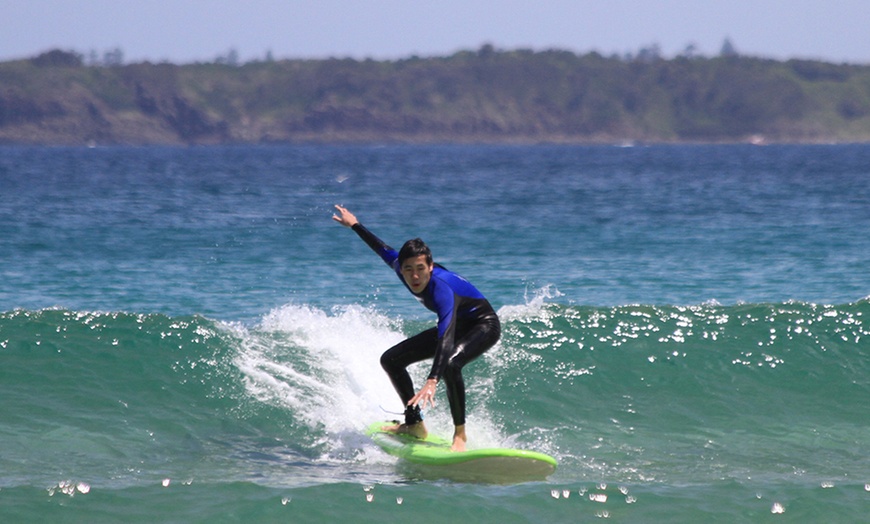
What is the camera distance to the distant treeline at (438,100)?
556 feet

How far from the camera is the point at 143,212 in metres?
31.5

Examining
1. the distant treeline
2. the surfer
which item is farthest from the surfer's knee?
the distant treeline

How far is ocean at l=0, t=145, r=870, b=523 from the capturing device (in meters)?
7.32

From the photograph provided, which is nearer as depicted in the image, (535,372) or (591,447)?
(591,447)

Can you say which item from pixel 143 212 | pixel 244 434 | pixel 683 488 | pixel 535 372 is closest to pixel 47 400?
pixel 244 434

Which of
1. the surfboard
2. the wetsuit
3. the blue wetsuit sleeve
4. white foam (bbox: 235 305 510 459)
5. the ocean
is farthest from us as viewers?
white foam (bbox: 235 305 510 459)

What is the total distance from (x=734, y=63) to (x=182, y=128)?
9170 cm

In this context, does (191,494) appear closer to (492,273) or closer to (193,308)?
(193,308)

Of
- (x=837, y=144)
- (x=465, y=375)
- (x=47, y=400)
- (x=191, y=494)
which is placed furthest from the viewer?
(x=837, y=144)

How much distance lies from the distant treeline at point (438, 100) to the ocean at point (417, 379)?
153615 millimetres

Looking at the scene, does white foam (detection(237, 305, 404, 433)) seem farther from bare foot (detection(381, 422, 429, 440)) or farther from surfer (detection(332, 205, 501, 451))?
surfer (detection(332, 205, 501, 451))

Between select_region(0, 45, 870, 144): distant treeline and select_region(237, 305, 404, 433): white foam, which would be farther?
select_region(0, 45, 870, 144): distant treeline

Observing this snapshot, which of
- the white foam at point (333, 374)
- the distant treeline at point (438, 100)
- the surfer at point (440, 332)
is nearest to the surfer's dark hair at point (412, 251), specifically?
the surfer at point (440, 332)

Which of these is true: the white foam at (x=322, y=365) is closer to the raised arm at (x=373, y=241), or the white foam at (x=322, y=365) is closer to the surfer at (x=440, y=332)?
the surfer at (x=440, y=332)
